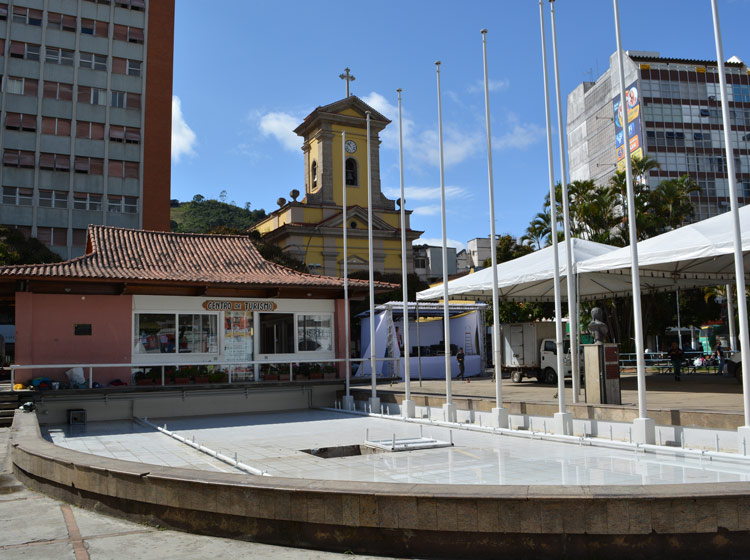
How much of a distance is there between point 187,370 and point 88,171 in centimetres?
3743

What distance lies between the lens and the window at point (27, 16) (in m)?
48.7

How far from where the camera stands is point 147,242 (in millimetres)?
22953

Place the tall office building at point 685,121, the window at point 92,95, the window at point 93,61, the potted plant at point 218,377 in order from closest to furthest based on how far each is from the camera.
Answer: the potted plant at point 218,377 < the window at point 92,95 < the window at point 93,61 < the tall office building at point 685,121

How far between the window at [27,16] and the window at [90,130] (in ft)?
26.4

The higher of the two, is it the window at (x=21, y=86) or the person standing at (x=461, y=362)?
the window at (x=21, y=86)

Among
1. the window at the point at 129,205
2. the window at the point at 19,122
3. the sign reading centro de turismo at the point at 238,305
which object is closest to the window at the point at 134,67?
the window at the point at 19,122

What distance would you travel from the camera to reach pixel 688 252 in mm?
13680

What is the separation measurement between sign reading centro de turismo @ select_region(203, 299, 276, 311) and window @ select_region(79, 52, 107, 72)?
39034 mm

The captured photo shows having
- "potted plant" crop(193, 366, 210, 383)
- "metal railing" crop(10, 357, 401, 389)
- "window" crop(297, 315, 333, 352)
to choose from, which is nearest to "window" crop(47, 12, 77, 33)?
"window" crop(297, 315, 333, 352)

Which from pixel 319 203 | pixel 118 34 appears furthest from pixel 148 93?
pixel 319 203

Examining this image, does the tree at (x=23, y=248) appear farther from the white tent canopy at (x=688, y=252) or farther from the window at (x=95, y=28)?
the white tent canopy at (x=688, y=252)

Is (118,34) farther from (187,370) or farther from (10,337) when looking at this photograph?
(187,370)

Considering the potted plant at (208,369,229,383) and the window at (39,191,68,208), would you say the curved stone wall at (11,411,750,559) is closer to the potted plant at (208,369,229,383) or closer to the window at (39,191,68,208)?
the potted plant at (208,369,229,383)

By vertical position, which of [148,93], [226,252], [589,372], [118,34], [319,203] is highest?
[118,34]
